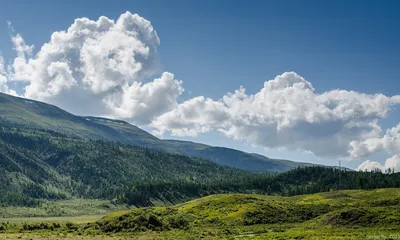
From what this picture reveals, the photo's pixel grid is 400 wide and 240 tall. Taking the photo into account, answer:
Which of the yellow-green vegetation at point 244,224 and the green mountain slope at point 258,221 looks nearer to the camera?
the yellow-green vegetation at point 244,224

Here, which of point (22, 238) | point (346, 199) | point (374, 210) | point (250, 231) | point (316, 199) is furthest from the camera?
point (316, 199)

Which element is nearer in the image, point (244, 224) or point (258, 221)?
point (244, 224)

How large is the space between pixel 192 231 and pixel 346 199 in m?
99.6

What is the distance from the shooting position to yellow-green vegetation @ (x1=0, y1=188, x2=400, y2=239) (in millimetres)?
100125

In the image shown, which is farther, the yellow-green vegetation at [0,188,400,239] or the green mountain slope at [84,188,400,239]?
the green mountain slope at [84,188,400,239]

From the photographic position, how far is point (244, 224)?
427ft

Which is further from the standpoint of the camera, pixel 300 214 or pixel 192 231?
pixel 300 214

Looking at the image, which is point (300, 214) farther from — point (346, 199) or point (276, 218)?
point (346, 199)

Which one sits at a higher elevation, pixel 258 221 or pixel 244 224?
pixel 258 221

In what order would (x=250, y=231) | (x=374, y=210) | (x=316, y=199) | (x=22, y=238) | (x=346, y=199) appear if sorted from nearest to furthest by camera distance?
(x=22, y=238), (x=250, y=231), (x=374, y=210), (x=346, y=199), (x=316, y=199)

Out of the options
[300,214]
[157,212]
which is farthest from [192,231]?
[300,214]

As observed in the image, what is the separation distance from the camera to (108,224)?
117 m

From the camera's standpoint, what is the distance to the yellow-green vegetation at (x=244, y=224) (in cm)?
10012

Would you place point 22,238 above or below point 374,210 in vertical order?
below
